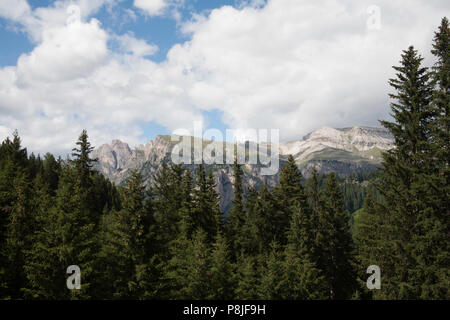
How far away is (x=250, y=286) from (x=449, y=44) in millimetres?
26226

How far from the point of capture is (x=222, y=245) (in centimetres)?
3189

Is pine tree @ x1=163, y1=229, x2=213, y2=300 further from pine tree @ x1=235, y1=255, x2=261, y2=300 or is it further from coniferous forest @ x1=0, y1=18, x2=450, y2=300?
pine tree @ x1=235, y1=255, x2=261, y2=300

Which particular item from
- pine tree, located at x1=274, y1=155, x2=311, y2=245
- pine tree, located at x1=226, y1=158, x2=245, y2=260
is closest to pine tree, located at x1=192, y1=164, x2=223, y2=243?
pine tree, located at x1=226, y1=158, x2=245, y2=260

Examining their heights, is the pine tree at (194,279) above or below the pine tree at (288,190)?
below

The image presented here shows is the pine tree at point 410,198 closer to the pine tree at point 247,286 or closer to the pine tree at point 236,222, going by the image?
the pine tree at point 247,286

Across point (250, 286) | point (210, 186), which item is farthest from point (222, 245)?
point (210, 186)

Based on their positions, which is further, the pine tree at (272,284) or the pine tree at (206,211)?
the pine tree at (206,211)

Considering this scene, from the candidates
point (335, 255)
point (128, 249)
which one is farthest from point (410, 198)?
point (128, 249)

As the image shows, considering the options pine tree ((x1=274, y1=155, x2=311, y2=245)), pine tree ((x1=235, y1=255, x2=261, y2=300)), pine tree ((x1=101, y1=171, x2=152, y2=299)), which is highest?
pine tree ((x1=274, y1=155, x2=311, y2=245))

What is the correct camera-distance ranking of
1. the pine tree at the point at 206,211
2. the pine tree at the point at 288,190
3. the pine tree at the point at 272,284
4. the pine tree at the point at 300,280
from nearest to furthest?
the pine tree at the point at 272,284
the pine tree at the point at 300,280
the pine tree at the point at 288,190
the pine tree at the point at 206,211

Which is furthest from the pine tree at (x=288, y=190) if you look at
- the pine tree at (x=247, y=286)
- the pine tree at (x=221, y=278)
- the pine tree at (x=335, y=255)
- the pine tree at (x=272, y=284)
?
the pine tree at (x=221, y=278)
